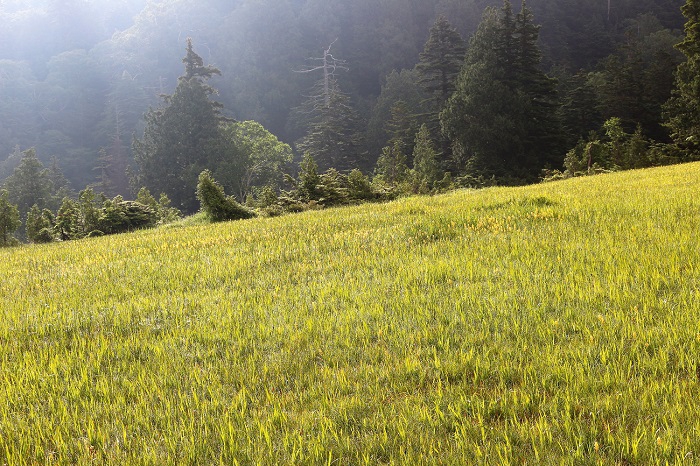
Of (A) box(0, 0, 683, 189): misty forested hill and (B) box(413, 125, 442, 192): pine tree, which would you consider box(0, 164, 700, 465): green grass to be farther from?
(A) box(0, 0, 683, 189): misty forested hill

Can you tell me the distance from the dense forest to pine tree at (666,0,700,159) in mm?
267

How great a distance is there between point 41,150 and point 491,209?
Answer: 381 ft

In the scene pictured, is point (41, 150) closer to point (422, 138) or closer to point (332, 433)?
point (422, 138)

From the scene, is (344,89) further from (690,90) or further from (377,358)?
(377,358)

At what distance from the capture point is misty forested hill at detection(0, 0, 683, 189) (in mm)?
93938

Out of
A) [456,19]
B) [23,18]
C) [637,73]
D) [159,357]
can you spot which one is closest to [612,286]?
[159,357]

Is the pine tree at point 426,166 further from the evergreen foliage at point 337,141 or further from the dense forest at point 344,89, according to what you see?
the evergreen foliage at point 337,141

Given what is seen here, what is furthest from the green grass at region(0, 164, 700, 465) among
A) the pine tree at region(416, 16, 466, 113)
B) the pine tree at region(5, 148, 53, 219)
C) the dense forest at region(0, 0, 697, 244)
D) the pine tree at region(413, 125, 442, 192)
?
the pine tree at region(5, 148, 53, 219)

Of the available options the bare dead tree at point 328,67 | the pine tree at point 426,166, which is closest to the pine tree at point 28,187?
the bare dead tree at point 328,67

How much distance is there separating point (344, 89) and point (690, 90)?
2874 inches

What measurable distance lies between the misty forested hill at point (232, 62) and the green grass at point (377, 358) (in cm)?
7548

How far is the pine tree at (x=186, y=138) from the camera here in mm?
58188

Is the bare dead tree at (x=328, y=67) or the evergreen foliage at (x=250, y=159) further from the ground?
the bare dead tree at (x=328, y=67)

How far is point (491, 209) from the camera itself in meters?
10.7
